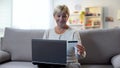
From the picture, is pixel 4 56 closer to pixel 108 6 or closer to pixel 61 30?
pixel 61 30

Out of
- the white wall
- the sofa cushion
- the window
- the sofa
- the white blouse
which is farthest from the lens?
the window

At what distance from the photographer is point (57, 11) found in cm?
221

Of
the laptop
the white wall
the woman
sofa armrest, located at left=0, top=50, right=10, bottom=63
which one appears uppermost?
the white wall

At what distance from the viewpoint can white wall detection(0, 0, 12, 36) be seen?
479 centimetres

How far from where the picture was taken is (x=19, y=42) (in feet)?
9.23

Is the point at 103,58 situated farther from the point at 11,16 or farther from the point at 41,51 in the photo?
the point at 11,16

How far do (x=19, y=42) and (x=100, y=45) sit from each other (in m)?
1.06

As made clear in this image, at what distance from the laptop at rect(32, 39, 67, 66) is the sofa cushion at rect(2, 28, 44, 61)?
0.76 metres

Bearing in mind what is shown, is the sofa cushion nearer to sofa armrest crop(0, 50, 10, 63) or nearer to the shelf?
sofa armrest crop(0, 50, 10, 63)

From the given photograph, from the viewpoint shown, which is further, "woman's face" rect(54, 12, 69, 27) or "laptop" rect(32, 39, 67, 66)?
"woman's face" rect(54, 12, 69, 27)

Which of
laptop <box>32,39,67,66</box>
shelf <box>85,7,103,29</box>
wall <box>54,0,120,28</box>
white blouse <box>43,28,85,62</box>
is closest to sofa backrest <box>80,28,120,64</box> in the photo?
white blouse <box>43,28,85,62</box>

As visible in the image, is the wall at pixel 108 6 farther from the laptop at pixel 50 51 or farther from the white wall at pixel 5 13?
the laptop at pixel 50 51

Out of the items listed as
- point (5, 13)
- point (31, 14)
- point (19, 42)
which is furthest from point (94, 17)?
point (19, 42)

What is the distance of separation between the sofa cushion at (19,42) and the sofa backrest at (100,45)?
0.62m
